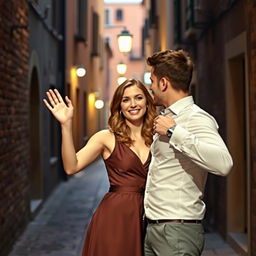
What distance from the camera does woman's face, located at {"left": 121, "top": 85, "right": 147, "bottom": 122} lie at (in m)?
3.34

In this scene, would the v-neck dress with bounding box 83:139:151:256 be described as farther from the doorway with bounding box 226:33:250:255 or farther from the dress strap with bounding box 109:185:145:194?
the doorway with bounding box 226:33:250:255

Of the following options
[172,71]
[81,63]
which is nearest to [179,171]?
[172,71]

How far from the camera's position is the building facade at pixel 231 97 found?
6.08 meters

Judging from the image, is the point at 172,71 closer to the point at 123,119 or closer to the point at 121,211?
A: the point at 123,119

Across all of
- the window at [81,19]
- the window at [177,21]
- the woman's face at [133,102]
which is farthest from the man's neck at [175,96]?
the window at [81,19]

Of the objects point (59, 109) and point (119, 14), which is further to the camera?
point (119, 14)

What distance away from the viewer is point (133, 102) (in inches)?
132

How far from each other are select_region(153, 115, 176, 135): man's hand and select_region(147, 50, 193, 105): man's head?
156mm

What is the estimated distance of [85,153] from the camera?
331cm

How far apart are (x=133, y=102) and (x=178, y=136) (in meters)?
0.69

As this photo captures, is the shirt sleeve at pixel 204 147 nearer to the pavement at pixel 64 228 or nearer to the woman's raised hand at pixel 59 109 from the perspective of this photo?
the woman's raised hand at pixel 59 109

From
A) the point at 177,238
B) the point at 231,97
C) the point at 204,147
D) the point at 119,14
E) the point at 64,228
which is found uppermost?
the point at 119,14

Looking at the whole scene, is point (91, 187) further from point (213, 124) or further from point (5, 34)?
point (213, 124)

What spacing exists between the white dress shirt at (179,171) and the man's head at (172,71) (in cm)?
8
